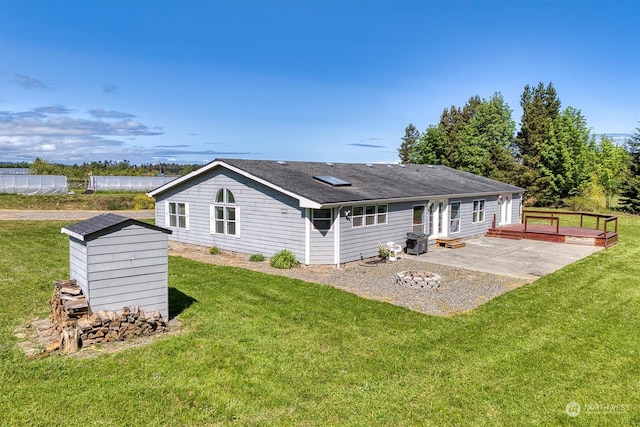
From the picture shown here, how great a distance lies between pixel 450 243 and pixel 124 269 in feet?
43.5

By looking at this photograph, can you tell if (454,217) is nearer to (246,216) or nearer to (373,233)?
(373,233)

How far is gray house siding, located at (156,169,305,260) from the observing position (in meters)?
13.9

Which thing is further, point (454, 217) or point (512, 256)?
point (454, 217)

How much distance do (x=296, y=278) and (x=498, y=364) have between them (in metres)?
6.49

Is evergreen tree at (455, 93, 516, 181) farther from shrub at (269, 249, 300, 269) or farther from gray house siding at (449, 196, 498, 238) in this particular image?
shrub at (269, 249, 300, 269)

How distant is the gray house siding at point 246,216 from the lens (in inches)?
547

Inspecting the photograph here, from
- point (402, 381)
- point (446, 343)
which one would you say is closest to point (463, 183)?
point (446, 343)

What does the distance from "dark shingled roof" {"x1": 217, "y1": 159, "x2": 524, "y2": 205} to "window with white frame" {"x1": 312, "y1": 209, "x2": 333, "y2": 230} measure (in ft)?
1.79

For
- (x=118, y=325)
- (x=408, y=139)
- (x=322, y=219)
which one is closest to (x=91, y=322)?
(x=118, y=325)

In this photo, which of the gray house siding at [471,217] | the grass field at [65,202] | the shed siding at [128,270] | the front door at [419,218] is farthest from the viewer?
the grass field at [65,202]

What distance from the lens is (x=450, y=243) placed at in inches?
683

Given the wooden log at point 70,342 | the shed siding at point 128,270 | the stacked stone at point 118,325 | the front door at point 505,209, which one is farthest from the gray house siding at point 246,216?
the front door at point 505,209

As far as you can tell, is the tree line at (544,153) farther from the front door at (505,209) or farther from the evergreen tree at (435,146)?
the front door at (505,209)

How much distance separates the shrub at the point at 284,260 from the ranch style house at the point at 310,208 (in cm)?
21
